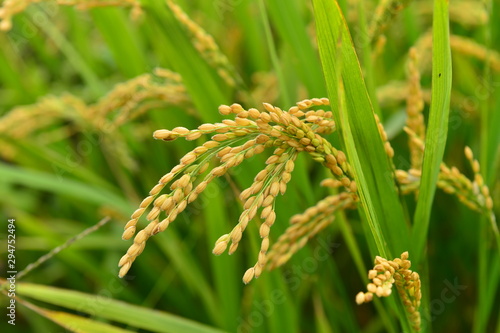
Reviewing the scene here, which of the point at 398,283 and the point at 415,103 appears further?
the point at 415,103

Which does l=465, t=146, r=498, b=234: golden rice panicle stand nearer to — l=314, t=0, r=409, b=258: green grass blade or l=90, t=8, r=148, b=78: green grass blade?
l=314, t=0, r=409, b=258: green grass blade

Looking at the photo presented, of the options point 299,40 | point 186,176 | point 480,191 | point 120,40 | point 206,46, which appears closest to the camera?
point 186,176

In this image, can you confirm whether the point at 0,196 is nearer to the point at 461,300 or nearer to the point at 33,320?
the point at 33,320

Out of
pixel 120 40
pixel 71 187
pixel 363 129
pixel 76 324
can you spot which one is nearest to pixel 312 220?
pixel 363 129

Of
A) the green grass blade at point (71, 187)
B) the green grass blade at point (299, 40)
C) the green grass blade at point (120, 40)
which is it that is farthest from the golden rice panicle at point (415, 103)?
the green grass blade at point (120, 40)

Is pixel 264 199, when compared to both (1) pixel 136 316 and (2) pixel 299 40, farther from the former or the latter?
(2) pixel 299 40

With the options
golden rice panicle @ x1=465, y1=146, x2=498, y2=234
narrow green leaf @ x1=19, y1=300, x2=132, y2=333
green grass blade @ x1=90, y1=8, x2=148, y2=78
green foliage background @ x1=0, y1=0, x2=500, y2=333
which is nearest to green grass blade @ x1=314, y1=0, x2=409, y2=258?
green foliage background @ x1=0, y1=0, x2=500, y2=333
